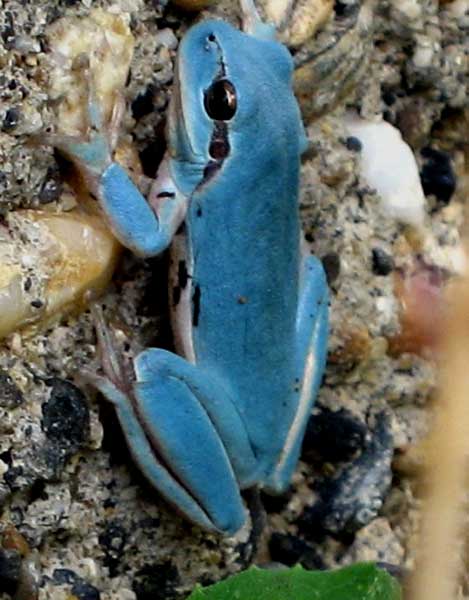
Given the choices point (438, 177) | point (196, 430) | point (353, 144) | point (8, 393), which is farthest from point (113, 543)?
point (438, 177)

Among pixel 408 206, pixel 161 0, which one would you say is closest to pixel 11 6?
pixel 161 0

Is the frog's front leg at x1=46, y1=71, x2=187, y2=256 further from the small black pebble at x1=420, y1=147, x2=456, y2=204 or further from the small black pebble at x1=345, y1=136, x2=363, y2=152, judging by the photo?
the small black pebble at x1=420, y1=147, x2=456, y2=204

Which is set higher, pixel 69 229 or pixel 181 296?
pixel 69 229

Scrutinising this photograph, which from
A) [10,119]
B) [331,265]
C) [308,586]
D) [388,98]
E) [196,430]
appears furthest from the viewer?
[388,98]

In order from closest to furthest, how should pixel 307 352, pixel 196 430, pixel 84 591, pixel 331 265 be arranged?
1. pixel 84 591
2. pixel 196 430
3. pixel 307 352
4. pixel 331 265

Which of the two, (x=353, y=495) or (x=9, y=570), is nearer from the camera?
(x=9, y=570)

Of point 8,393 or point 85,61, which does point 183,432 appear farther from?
point 85,61

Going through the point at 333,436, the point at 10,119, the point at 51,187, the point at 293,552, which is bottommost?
the point at 293,552
